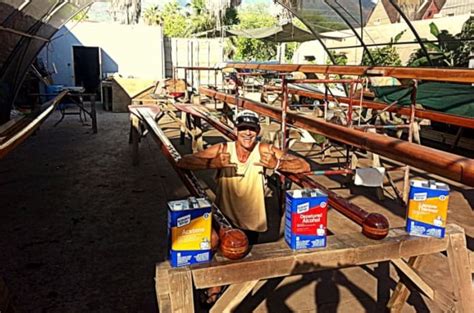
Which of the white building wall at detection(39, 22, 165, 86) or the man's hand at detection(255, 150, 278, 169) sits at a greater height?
the white building wall at detection(39, 22, 165, 86)

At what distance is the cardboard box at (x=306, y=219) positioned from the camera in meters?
1.69

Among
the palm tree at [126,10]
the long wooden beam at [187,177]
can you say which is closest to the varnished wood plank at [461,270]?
the long wooden beam at [187,177]

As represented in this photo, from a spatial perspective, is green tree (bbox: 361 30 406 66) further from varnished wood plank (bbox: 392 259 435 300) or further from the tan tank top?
varnished wood plank (bbox: 392 259 435 300)

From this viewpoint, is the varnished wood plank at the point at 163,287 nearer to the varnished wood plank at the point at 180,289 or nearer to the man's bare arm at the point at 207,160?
the varnished wood plank at the point at 180,289

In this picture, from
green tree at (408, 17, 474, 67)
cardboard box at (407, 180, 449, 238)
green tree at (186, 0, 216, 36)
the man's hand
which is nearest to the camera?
cardboard box at (407, 180, 449, 238)

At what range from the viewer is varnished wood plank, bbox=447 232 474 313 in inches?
76.9

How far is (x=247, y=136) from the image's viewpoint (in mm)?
2721

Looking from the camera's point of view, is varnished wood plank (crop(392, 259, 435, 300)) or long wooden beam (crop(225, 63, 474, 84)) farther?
long wooden beam (crop(225, 63, 474, 84))

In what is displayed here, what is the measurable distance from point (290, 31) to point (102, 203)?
1116 cm

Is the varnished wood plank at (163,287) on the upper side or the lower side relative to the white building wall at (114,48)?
lower

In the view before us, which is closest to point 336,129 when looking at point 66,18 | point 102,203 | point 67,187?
point 102,203

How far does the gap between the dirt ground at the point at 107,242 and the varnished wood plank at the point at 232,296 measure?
96 cm

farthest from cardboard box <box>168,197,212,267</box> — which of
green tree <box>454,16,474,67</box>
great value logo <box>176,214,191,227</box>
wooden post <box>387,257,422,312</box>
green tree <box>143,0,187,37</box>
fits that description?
green tree <box>143,0,187,37</box>

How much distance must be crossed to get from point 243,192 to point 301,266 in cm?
127
